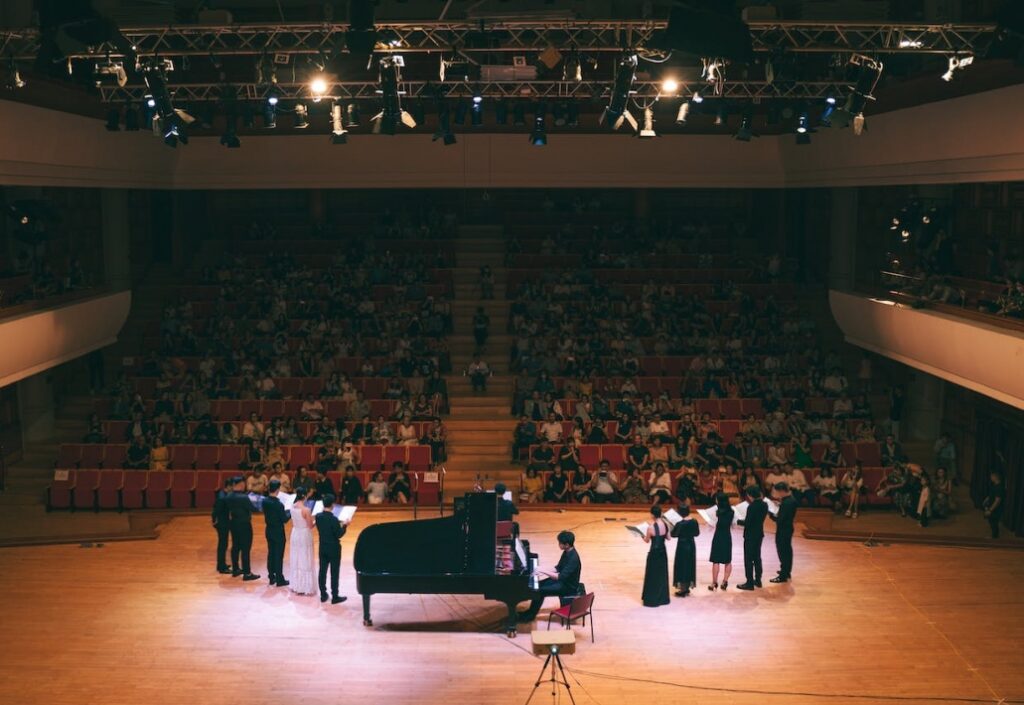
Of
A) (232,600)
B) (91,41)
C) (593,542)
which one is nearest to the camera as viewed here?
(91,41)

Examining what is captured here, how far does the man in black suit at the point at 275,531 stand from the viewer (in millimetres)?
11586

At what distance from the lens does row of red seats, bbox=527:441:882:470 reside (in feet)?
51.5

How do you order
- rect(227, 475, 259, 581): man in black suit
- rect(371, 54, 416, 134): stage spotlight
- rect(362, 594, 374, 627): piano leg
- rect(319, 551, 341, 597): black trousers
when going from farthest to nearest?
rect(371, 54, 416, 134): stage spotlight, rect(227, 475, 259, 581): man in black suit, rect(319, 551, 341, 597): black trousers, rect(362, 594, 374, 627): piano leg

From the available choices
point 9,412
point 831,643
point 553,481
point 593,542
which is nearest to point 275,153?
point 9,412

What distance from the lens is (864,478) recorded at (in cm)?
1527

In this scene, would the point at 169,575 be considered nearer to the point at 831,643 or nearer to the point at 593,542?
the point at 593,542

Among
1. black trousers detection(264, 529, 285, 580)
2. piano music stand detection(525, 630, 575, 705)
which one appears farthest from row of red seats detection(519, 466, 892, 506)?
piano music stand detection(525, 630, 575, 705)

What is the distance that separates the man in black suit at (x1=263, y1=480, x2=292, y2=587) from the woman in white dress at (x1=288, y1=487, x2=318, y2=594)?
0.18 meters

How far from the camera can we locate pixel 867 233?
2005 centimetres

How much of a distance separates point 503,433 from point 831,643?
7533 millimetres

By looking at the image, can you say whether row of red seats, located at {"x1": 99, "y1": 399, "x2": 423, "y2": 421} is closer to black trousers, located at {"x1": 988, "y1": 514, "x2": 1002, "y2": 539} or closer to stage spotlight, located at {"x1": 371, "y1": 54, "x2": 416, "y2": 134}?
stage spotlight, located at {"x1": 371, "y1": 54, "x2": 416, "y2": 134}

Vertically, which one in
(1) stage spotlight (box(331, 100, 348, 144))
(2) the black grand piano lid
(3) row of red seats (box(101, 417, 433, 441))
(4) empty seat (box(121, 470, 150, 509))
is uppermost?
(1) stage spotlight (box(331, 100, 348, 144))

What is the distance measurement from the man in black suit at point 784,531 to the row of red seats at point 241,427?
6081 mm

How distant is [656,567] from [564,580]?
112 centimetres
